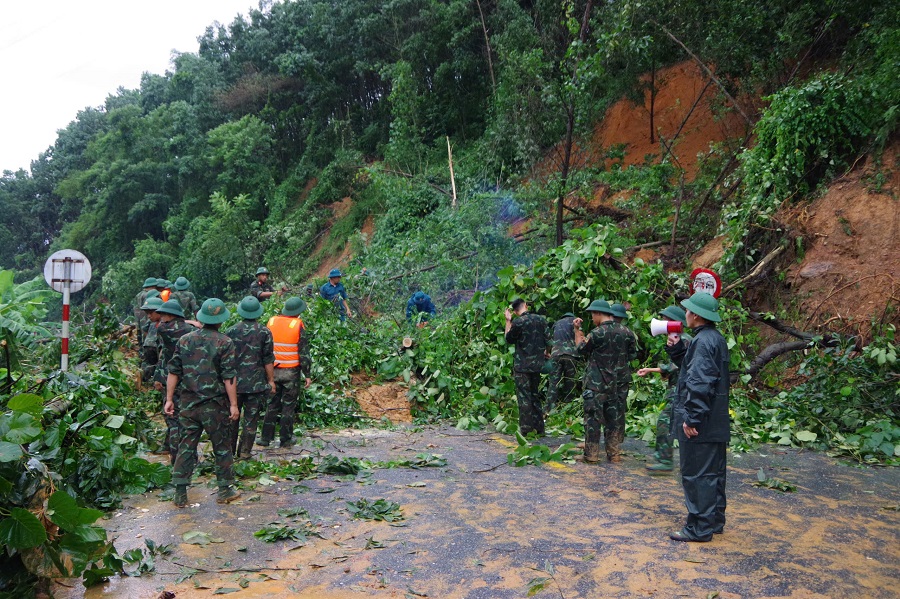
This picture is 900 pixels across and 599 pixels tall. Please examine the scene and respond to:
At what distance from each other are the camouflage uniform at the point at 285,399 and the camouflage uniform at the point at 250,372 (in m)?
0.63

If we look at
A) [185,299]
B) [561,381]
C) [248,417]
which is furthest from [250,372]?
[185,299]

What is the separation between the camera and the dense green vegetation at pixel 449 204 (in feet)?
24.8

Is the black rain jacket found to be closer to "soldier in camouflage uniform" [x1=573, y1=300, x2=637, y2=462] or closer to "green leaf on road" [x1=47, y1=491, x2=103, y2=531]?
"soldier in camouflage uniform" [x1=573, y1=300, x2=637, y2=462]

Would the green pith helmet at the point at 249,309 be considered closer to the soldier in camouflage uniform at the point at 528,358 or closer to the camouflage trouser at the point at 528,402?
the soldier in camouflage uniform at the point at 528,358

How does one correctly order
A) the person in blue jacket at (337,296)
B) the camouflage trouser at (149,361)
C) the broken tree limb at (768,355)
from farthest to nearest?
the person in blue jacket at (337,296) < the broken tree limb at (768,355) < the camouflage trouser at (149,361)

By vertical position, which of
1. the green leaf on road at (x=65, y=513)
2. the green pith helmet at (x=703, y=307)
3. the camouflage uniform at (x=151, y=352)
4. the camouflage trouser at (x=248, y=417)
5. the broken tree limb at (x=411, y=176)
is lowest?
the camouflage trouser at (x=248, y=417)

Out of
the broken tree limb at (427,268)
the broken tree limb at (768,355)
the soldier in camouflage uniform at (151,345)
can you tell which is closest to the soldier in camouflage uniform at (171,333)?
the soldier in camouflage uniform at (151,345)

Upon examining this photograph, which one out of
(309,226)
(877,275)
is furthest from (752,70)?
(309,226)

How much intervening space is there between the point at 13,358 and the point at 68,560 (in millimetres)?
2846

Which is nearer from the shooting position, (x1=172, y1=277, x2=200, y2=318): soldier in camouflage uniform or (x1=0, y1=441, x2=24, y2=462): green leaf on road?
(x1=0, y1=441, x2=24, y2=462): green leaf on road

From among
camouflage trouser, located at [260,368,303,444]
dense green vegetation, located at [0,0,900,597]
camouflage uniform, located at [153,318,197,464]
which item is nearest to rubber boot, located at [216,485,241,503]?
dense green vegetation, located at [0,0,900,597]

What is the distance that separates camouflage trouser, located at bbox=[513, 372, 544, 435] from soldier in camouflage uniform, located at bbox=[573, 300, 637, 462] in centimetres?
135

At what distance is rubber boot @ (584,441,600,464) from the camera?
7711 millimetres

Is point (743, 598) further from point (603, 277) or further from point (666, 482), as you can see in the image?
point (603, 277)
